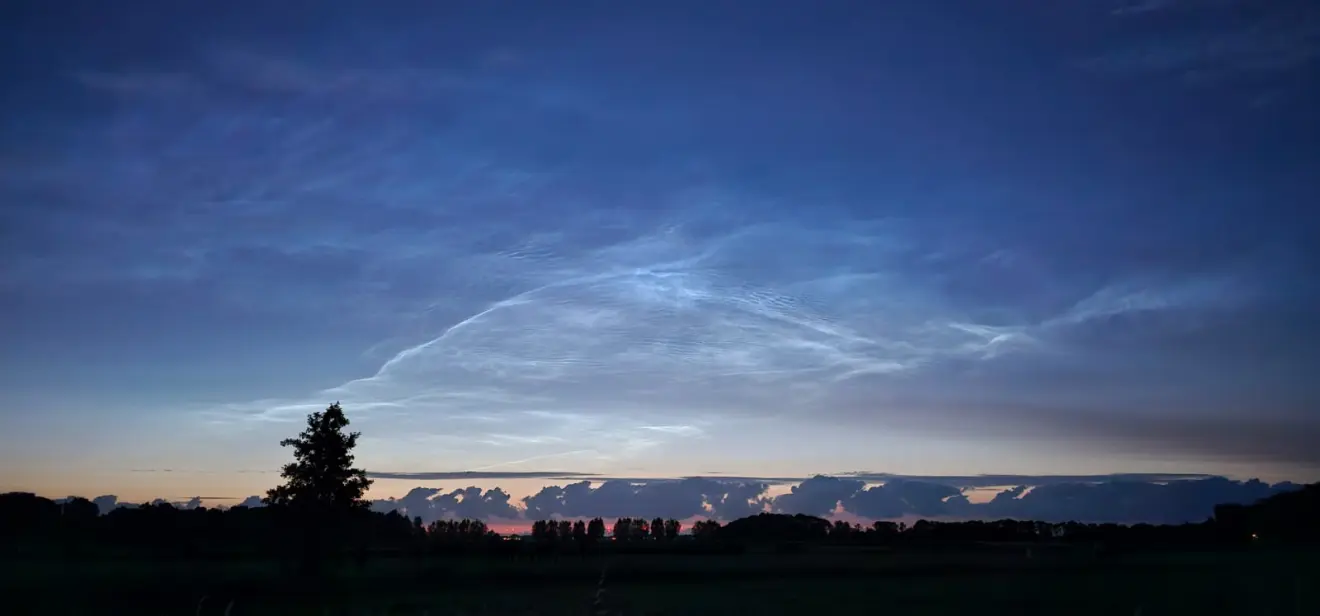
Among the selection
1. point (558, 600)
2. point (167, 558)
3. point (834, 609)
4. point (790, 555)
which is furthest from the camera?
point (790, 555)

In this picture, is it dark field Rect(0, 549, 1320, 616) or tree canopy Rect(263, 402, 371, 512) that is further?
tree canopy Rect(263, 402, 371, 512)

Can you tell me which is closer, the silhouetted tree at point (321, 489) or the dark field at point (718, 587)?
the dark field at point (718, 587)

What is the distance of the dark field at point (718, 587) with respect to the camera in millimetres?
41219

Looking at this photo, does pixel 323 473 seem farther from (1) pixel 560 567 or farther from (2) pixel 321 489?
(1) pixel 560 567

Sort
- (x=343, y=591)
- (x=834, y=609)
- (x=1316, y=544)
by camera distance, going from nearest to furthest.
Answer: (x=834, y=609) < (x=343, y=591) < (x=1316, y=544)

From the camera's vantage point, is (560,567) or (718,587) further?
(560,567)

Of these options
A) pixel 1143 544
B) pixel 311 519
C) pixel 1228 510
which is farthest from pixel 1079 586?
pixel 1228 510

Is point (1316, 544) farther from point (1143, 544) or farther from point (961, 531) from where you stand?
point (961, 531)

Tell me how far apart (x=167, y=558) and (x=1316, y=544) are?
305ft

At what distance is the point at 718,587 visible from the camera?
5988cm

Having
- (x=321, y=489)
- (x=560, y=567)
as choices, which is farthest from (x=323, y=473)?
(x=560, y=567)

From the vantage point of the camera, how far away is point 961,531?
377ft

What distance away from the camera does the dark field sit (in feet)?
135

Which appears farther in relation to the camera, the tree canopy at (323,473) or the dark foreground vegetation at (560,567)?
the tree canopy at (323,473)
